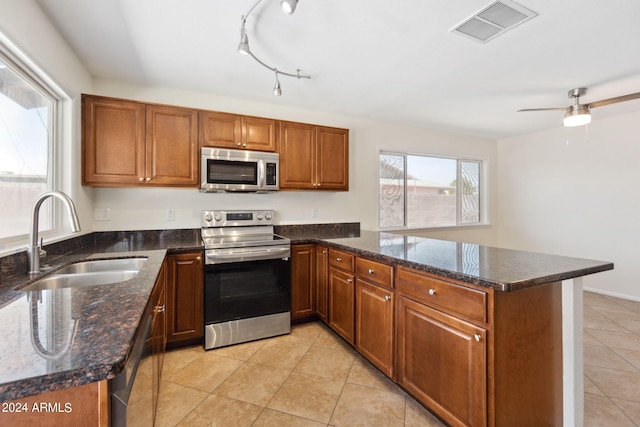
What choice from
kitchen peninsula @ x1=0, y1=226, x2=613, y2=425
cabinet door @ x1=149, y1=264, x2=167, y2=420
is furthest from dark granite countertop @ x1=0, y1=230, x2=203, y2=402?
cabinet door @ x1=149, y1=264, x2=167, y2=420

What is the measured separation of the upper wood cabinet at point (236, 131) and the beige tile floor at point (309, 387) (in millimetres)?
1865

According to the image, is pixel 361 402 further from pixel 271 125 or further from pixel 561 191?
pixel 561 191

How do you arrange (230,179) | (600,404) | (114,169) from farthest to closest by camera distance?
(230,179) → (114,169) → (600,404)

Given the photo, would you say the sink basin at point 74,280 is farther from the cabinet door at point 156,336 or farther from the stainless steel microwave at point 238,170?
the stainless steel microwave at point 238,170

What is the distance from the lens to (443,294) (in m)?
1.51

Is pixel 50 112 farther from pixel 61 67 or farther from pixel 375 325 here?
pixel 375 325

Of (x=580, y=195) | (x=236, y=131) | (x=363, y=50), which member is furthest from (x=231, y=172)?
(x=580, y=195)

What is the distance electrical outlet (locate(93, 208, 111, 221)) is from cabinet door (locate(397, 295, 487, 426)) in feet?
8.73

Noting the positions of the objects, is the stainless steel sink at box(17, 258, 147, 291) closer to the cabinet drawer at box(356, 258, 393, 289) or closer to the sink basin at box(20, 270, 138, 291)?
the sink basin at box(20, 270, 138, 291)

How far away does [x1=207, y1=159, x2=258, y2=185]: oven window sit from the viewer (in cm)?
269

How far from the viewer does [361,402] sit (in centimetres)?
180

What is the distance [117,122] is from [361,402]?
285 cm

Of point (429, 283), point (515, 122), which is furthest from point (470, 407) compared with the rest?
point (515, 122)

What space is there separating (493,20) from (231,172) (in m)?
2.31
